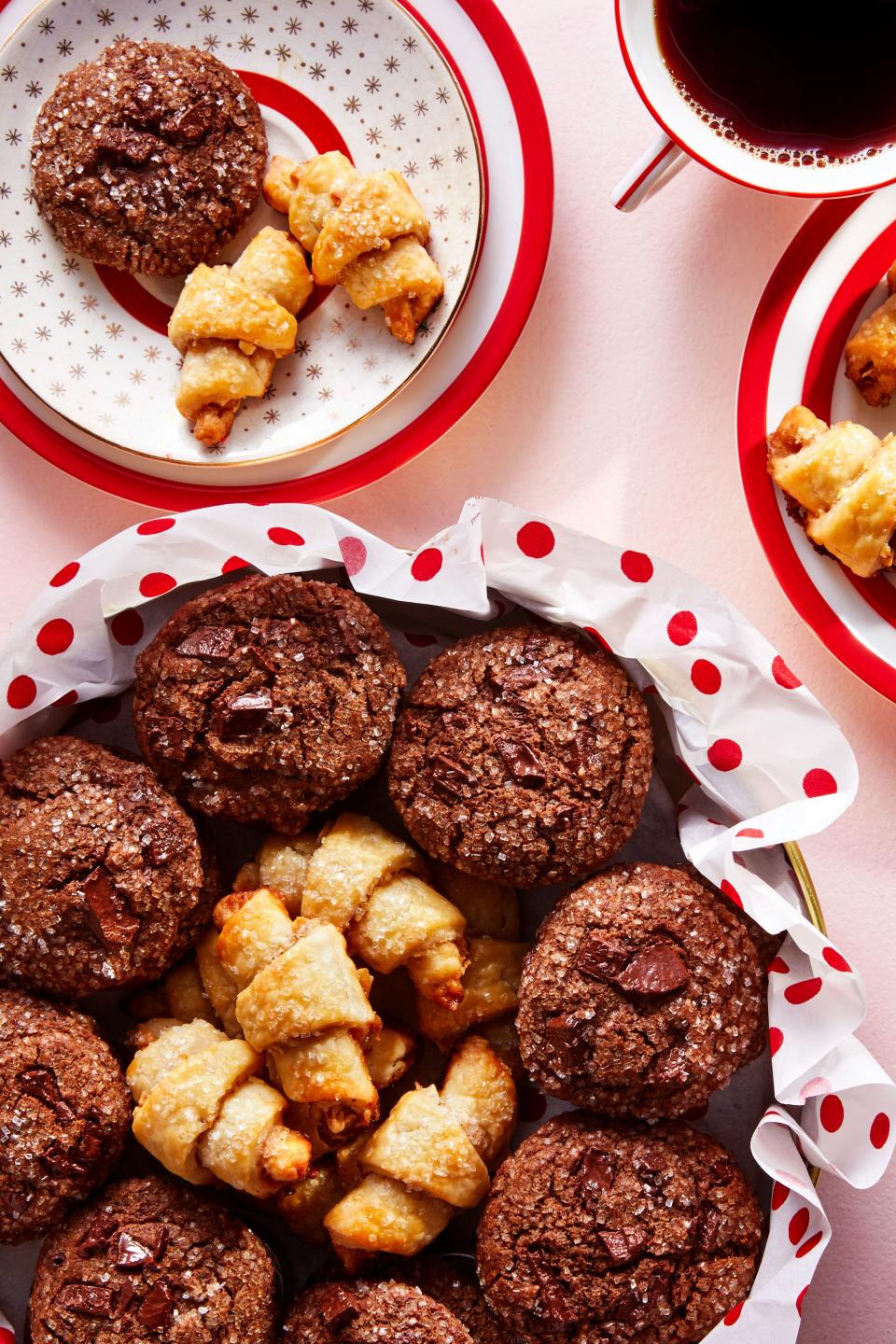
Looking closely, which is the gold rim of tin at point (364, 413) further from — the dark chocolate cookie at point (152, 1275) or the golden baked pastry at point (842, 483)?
the dark chocolate cookie at point (152, 1275)

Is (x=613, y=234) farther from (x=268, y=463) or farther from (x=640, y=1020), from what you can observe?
(x=640, y=1020)

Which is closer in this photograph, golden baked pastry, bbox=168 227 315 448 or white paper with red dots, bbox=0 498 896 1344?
white paper with red dots, bbox=0 498 896 1344

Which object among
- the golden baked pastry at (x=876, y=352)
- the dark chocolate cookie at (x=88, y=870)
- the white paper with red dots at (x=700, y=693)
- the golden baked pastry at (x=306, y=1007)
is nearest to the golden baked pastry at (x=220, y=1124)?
the golden baked pastry at (x=306, y=1007)

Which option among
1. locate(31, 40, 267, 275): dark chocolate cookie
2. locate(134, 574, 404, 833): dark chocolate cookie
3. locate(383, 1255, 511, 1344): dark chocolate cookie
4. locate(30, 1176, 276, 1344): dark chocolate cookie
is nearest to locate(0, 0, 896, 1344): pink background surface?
locate(134, 574, 404, 833): dark chocolate cookie

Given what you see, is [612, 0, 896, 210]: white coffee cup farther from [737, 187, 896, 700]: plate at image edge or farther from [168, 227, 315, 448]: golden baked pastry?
[168, 227, 315, 448]: golden baked pastry

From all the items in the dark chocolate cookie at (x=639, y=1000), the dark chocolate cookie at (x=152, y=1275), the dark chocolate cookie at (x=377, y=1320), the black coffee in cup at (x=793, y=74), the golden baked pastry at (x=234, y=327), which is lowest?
the dark chocolate cookie at (x=152, y=1275)

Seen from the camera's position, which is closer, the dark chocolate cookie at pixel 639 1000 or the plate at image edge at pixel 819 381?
the dark chocolate cookie at pixel 639 1000

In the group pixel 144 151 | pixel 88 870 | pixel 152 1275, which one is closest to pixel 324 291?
pixel 144 151
